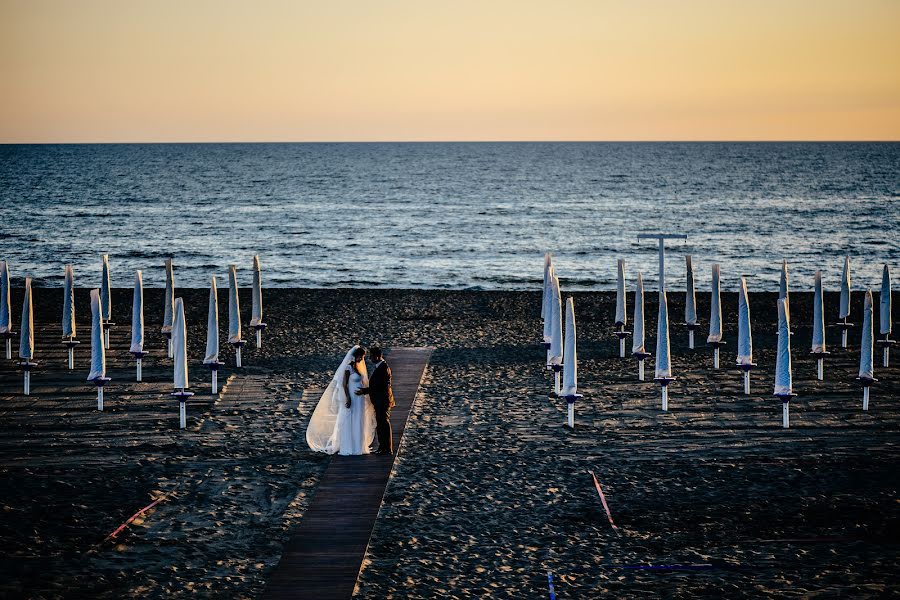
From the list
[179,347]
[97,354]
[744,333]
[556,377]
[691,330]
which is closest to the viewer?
[179,347]

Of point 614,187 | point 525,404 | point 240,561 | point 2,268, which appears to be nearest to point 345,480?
point 240,561

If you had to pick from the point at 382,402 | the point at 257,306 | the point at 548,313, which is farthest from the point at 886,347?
the point at 257,306

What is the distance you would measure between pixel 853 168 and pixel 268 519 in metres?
146

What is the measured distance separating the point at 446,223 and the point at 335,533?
6332cm

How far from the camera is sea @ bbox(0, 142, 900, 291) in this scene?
49688 mm

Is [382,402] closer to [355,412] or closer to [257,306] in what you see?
[355,412]

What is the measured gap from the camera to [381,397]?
1542 centimetres

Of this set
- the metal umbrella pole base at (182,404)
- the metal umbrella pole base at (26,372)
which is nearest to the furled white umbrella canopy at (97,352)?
the metal umbrella pole base at (182,404)

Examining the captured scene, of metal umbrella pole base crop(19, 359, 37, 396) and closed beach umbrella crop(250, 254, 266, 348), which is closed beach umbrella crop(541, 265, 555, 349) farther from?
metal umbrella pole base crop(19, 359, 37, 396)

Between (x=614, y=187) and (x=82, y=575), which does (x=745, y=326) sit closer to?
(x=82, y=575)

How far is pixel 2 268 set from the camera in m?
20.9

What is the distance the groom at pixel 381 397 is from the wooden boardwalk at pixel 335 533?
27 centimetres

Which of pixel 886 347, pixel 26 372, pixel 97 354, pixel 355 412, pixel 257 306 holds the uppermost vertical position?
pixel 257 306

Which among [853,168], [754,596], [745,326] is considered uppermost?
[853,168]
